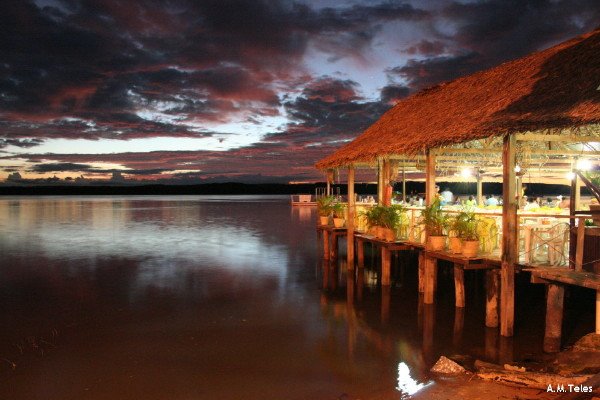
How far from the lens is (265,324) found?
993 centimetres

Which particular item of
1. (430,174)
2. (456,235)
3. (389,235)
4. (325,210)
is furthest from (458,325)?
(325,210)

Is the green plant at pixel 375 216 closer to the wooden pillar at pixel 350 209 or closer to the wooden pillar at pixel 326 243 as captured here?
the wooden pillar at pixel 350 209

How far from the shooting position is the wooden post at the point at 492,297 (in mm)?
8430

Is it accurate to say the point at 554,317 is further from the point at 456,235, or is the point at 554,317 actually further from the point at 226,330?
the point at 226,330

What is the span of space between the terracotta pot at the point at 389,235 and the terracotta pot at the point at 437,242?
6.82 ft

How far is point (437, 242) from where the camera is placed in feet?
31.4

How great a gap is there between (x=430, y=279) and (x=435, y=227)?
122 cm

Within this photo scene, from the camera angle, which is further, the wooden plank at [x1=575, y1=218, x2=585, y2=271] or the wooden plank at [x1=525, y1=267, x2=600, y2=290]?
the wooden plank at [x1=575, y1=218, x2=585, y2=271]

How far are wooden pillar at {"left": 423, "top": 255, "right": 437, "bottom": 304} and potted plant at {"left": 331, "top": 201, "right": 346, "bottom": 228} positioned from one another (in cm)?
533

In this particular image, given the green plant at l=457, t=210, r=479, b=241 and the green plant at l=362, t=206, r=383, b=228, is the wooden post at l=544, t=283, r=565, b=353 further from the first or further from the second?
the green plant at l=362, t=206, r=383, b=228

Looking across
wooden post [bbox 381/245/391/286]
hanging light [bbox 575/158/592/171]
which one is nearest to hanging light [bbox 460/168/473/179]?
hanging light [bbox 575/158/592/171]

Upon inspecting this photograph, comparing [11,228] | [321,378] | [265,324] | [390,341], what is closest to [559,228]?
[390,341]

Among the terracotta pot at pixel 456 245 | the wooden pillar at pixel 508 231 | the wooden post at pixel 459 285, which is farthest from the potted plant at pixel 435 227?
the wooden pillar at pixel 508 231

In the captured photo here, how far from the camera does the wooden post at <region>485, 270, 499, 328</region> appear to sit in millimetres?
8430
